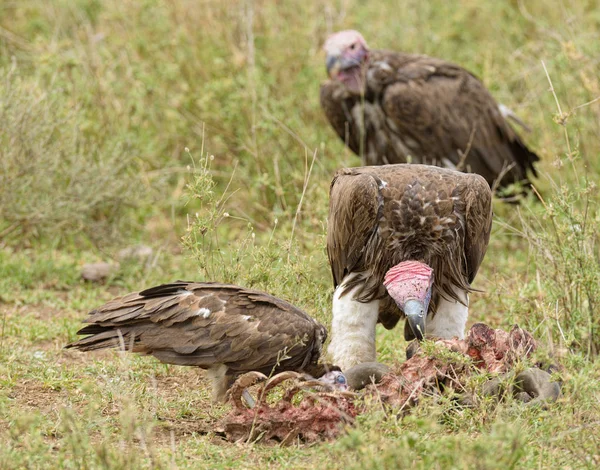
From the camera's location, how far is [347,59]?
7.74 metres

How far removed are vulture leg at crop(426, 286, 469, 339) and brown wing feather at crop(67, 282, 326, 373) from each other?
101 centimetres

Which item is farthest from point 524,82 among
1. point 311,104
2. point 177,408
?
point 177,408

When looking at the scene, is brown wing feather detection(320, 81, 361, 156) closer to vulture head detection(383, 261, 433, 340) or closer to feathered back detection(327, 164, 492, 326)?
feathered back detection(327, 164, 492, 326)

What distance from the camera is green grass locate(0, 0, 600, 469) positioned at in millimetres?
3832

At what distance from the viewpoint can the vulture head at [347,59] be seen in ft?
25.5

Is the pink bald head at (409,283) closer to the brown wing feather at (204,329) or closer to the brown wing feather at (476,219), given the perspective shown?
the brown wing feather at (476,219)

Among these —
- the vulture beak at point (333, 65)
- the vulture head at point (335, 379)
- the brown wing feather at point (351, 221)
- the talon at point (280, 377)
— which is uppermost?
the vulture beak at point (333, 65)

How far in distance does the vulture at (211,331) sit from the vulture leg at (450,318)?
953 millimetres

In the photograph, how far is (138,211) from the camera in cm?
798

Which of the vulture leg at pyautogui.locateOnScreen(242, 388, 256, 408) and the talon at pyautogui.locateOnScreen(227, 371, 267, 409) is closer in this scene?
the talon at pyautogui.locateOnScreen(227, 371, 267, 409)

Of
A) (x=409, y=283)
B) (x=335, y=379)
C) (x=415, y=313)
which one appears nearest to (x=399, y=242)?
(x=409, y=283)

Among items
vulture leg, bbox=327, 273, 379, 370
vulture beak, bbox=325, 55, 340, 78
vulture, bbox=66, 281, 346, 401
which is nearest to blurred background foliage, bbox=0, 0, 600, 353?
vulture leg, bbox=327, 273, 379, 370

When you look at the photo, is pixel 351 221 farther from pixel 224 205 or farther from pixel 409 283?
pixel 224 205

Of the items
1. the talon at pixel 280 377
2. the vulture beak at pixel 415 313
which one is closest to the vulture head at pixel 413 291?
the vulture beak at pixel 415 313
